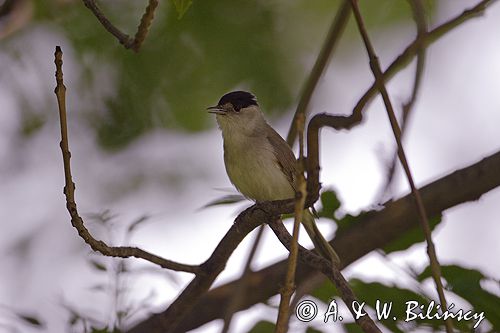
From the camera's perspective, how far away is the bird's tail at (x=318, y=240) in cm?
426

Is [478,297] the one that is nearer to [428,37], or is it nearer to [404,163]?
[404,163]

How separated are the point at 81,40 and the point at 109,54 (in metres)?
0.18

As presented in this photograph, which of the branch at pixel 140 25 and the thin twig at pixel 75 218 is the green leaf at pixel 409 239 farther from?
the branch at pixel 140 25

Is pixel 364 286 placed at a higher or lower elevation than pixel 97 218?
lower

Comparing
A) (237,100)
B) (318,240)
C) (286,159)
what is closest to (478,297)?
A: (318,240)

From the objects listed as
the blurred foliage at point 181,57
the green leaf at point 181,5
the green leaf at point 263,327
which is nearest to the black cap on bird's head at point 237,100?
the blurred foliage at point 181,57

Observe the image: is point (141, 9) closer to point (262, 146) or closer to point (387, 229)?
point (262, 146)

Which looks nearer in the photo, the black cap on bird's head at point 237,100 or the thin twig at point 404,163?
the thin twig at point 404,163

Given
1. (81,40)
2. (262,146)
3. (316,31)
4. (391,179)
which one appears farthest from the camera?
(316,31)

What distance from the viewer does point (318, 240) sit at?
4488 millimetres

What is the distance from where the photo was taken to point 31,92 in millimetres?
5711

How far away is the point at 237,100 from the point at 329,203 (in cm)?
143

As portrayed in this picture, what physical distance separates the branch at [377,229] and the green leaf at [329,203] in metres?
0.29

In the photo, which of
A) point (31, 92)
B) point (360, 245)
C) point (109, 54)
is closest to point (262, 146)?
point (360, 245)
